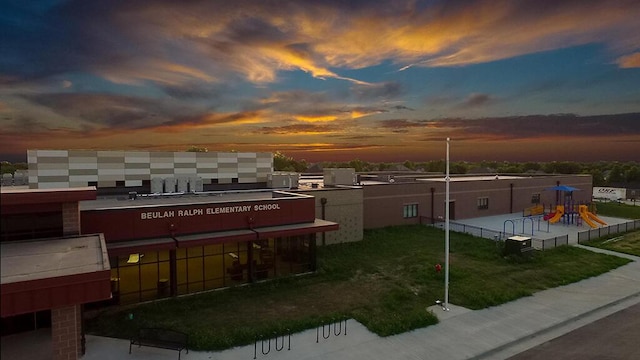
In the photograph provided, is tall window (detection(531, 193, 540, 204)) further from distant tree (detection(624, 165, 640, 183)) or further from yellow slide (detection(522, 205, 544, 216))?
distant tree (detection(624, 165, 640, 183))

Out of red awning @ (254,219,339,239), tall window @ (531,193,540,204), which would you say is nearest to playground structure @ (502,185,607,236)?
tall window @ (531,193,540,204)

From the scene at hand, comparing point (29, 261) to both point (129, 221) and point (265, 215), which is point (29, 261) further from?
point (265, 215)

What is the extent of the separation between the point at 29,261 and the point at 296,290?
44.3 feet

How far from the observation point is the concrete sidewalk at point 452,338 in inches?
634

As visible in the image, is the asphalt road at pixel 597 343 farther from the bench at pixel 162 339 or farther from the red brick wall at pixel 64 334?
the red brick wall at pixel 64 334

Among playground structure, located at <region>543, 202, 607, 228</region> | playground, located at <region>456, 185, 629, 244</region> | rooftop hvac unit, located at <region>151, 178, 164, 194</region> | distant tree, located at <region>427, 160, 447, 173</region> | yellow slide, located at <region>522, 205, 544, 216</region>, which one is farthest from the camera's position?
distant tree, located at <region>427, 160, 447, 173</region>

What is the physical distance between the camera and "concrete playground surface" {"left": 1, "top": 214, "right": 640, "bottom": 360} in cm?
1608

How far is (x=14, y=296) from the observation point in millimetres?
11930

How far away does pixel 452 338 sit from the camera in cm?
1781

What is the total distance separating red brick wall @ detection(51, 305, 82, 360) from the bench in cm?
266

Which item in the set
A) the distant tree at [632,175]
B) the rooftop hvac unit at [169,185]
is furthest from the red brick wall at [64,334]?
the distant tree at [632,175]

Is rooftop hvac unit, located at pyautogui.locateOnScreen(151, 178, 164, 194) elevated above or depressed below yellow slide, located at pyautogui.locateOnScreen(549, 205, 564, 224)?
above

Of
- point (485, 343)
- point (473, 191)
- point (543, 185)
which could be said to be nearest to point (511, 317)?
point (485, 343)

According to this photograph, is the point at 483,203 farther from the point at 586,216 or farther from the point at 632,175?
the point at 632,175
